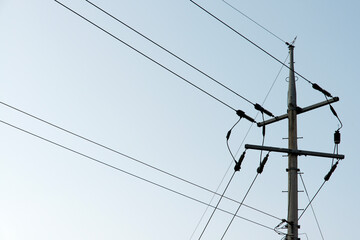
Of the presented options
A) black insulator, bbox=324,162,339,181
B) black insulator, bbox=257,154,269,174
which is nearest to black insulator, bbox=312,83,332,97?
black insulator, bbox=324,162,339,181

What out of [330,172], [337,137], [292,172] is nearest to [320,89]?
[337,137]

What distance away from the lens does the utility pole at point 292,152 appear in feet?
48.4

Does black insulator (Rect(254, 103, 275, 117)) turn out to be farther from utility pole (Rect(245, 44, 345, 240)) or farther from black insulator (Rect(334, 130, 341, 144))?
black insulator (Rect(334, 130, 341, 144))

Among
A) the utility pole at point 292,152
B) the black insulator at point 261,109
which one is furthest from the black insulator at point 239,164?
the black insulator at point 261,109

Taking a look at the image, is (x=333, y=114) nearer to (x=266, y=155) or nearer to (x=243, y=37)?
(x=266, y=155)

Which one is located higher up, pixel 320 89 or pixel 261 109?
pixel 320 89

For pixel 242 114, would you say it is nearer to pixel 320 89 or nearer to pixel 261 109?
pixel 261 109

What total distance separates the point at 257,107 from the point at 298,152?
1720 mm

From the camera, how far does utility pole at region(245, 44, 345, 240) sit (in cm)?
1474

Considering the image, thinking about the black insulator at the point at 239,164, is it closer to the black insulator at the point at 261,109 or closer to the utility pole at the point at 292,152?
the utility pole at the point at 292,152

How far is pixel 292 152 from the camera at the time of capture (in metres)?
15.3

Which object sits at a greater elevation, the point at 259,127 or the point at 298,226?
the point at 259,127

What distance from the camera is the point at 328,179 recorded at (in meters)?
16.2

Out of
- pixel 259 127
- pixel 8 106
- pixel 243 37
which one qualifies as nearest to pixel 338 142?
pixel 259 127
